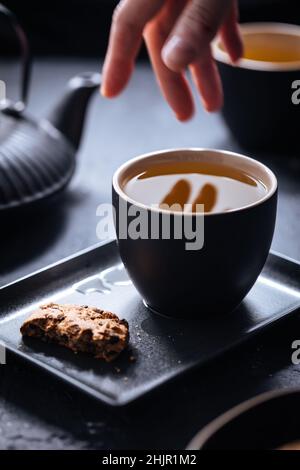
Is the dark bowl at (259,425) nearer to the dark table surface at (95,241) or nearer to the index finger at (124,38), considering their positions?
the dark table surface at (95,241)

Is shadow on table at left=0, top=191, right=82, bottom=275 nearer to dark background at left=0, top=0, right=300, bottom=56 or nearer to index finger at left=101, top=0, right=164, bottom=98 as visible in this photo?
index finger at left=101, top=0, right=164, bottom=98

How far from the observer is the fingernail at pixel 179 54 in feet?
2.58

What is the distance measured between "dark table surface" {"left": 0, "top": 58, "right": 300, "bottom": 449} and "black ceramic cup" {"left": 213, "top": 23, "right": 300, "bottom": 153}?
0.04m

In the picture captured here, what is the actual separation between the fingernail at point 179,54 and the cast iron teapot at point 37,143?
442 mm

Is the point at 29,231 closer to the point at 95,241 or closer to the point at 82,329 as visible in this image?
the point at 95,241

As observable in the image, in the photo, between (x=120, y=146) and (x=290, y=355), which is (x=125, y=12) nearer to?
(x=290, y=355)

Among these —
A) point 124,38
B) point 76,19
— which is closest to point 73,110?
point 124,38

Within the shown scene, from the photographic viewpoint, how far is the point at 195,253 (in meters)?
0.81

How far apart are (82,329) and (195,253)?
5.8 inches

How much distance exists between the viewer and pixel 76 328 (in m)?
0.80

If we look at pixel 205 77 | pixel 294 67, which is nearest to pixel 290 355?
pixel 205 77

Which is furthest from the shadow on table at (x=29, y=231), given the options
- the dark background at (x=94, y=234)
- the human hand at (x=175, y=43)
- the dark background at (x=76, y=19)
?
the dark background at (x=76, y=19)

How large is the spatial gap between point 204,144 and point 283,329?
0.70 m
